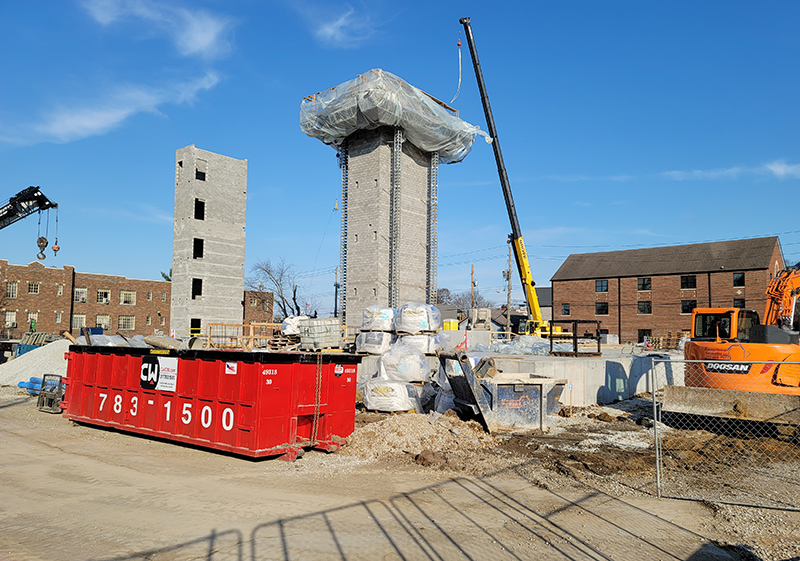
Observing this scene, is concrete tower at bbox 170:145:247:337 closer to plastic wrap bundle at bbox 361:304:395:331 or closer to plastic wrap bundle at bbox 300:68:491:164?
plastic wrap bundle at bbox 300:68:491:164

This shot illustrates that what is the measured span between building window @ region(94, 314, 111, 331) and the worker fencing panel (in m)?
52.6

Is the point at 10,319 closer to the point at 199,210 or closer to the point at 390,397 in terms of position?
the point at 199,210

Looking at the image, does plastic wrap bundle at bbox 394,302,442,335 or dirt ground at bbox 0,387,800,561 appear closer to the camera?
dirt ground at bbox 0,387,800,561

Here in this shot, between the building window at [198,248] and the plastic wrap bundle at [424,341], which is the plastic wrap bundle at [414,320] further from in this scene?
the building window at [198,248]

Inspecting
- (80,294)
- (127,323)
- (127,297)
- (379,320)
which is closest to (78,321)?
(80,294)

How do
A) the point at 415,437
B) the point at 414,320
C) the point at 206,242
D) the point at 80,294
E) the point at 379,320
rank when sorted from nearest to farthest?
the point at 415,437 → the point at 414,320 → the point at 379,320 → the point at 206,242 → the point at 80,294

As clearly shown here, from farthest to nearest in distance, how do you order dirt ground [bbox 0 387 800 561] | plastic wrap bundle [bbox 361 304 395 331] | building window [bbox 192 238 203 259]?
building window [bbox 192 238 203 259] → plastic wrap bundle [bbox 361 304 395 331] → dirt ground [bbox 0 387 800 561]

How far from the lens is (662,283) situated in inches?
2132

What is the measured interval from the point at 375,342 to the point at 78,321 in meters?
41.9

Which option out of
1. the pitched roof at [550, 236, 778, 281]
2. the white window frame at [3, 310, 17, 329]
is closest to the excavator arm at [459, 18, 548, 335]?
the pitched roof at [550, 236, 778, 281]

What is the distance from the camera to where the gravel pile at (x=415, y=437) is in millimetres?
10367

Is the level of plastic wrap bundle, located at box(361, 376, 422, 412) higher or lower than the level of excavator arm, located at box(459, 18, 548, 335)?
lower

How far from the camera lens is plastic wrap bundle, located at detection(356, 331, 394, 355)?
21.7 meters

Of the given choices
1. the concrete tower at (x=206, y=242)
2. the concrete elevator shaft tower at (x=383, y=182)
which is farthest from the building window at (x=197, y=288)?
the concrete elevator shaft tower at (x=383, y=182)
